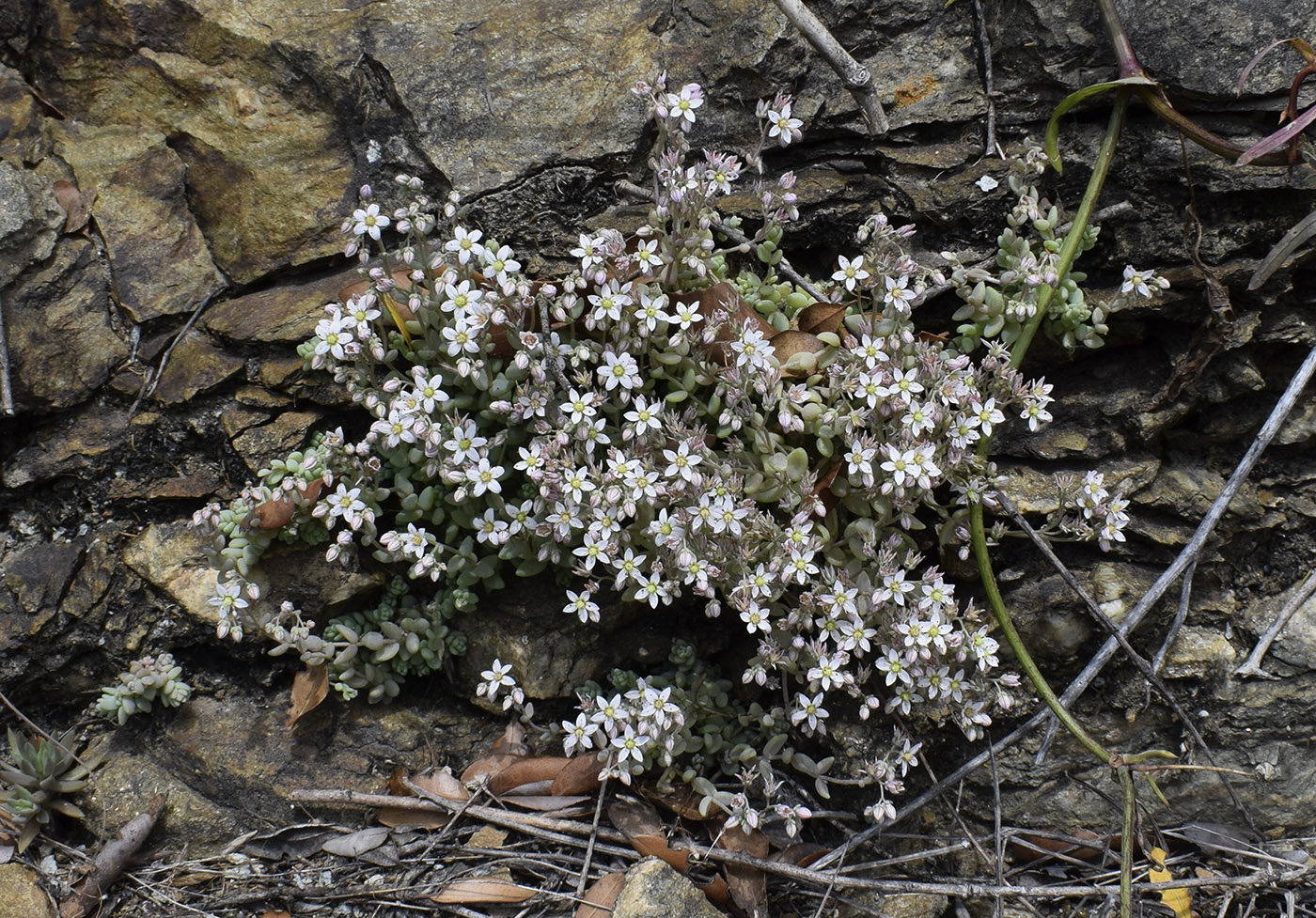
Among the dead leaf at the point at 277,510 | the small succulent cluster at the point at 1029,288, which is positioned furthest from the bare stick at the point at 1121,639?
the dead leaf at the point at 277,510

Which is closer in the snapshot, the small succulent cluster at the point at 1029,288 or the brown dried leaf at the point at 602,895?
the brown dried leaf at the point at 602,895

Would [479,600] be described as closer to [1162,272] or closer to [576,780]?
[576,780]

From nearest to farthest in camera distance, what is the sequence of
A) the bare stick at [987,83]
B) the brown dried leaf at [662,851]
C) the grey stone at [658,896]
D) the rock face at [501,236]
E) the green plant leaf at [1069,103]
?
the grey stone at [658,896]
the brown dried leaf at [662,851]
the green plant leaf at [1069,103]
the rock face at [501,236]
the bare stick at [987,83]

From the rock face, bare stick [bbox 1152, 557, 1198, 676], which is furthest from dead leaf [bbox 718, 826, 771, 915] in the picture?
bare stick [bbox 1152, 557, 1198, 676]

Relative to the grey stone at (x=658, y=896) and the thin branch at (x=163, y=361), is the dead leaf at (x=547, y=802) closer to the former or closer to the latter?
the grey stone at (x=658, y=896)

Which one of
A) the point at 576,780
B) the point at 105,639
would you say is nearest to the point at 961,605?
the point at 576,780
